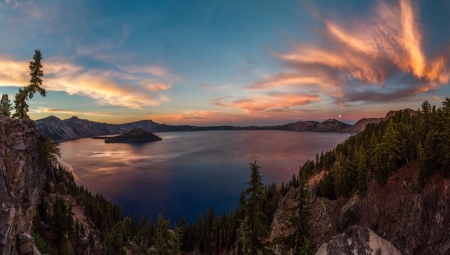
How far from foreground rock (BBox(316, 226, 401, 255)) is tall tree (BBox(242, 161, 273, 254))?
495cm

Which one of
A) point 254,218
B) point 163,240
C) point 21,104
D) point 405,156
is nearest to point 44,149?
point 21,104

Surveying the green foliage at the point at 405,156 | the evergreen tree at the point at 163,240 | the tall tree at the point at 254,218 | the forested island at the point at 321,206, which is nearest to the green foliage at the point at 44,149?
the forested island at the point at 321,206

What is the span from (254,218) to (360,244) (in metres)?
7.10

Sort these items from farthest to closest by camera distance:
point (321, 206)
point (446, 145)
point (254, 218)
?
point (321, 206)
point (446, 145)
point (254, 218)

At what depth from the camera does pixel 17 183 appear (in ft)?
83.7

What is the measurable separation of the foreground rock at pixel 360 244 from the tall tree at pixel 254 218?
16.2 feet

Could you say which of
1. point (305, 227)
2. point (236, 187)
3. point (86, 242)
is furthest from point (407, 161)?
point (236, 187)

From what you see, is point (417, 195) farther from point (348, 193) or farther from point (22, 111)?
point (22, 111)

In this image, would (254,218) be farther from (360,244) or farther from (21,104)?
(21,104)

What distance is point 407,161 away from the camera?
155 feet

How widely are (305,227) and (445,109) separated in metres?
46.2

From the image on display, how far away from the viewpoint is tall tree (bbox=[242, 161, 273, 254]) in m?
16.2

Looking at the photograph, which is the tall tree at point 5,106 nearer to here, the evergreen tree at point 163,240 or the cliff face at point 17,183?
the cliff face at point 17,183

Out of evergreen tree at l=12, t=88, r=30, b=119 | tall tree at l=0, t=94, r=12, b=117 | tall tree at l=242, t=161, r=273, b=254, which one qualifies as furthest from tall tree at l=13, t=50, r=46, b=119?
tall tree at l=242, t=161, r=273, b=254
